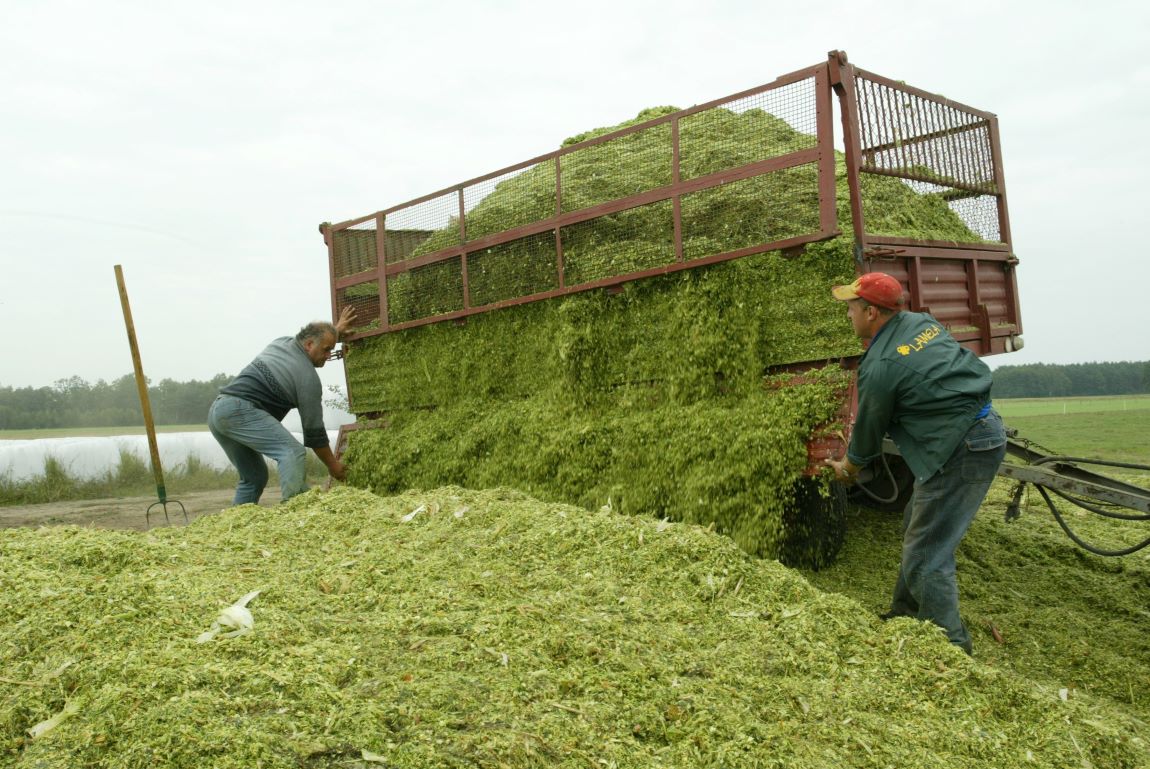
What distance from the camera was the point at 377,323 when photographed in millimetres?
7555

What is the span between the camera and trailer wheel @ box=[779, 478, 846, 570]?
4918 millimetres

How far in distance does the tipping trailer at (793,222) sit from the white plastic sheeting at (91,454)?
8145 millimetres

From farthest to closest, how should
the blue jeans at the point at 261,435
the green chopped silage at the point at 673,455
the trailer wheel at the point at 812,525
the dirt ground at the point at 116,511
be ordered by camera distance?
1. the dirt ground at the point at 116,511
2. the blue jeans at the point at 261,435
3. the trailer wheel at the point at 812,525
4. the green chopped silage at the point at 673,455

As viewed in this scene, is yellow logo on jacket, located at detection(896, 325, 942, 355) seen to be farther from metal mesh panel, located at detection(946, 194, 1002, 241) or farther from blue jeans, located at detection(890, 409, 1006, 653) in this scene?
metal mesh panel, located at detection(946, 194, 1002, 241)

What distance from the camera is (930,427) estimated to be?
406cm

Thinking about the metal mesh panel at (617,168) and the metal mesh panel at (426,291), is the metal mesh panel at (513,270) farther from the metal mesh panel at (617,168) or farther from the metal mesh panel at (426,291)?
the metal mesh panel at (617,168)

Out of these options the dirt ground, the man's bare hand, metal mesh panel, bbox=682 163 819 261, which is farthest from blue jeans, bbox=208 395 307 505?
the man's bare hand

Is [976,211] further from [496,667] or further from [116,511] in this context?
[116,511]

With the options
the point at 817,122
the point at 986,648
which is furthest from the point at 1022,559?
the point at 817,122

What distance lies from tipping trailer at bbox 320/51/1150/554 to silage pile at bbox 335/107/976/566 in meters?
0.03

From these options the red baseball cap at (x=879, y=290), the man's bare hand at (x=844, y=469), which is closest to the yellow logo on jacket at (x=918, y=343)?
the red baseball cap at (x=879, y=290)

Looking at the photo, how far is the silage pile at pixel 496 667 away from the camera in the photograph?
2539mm

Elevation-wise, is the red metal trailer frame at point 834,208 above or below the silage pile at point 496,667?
above

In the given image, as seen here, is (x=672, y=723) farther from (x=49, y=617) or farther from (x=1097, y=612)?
(x=1097, y=612)
